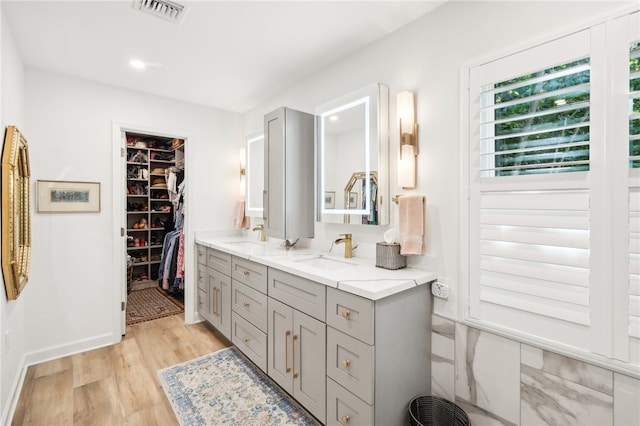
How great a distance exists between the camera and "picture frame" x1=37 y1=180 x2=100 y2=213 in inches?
106

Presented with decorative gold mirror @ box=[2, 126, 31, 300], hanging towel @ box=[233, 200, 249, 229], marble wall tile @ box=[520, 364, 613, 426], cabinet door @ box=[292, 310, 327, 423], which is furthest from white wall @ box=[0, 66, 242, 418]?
marble wall tile @ box=[520, 364, 613, 426]

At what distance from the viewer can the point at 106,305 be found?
302cm

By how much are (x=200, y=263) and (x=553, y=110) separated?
3.32 m

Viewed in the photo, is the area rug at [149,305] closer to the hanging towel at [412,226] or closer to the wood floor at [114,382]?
the wood floor at [114,382]

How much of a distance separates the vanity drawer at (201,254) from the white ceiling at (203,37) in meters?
1.71

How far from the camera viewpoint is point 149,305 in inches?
161

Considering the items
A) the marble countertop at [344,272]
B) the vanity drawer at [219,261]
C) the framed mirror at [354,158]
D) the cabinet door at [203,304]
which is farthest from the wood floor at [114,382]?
the framed mirror at [354,158]

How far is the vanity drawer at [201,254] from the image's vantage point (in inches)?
130

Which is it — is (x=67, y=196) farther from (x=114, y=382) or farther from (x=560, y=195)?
(x=560, y=195)

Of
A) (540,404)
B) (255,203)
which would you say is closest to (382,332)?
(540,404)

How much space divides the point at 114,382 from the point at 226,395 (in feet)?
3.09

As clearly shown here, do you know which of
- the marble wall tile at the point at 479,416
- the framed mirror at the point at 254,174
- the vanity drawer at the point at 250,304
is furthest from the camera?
the framed mirror at the point at 254,174

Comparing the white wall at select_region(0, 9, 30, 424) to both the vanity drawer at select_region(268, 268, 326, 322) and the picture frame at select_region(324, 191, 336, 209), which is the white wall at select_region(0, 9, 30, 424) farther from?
the picture frame at select_region(324, 191, 336, 209)

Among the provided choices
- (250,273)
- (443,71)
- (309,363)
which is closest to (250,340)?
(250,273)
